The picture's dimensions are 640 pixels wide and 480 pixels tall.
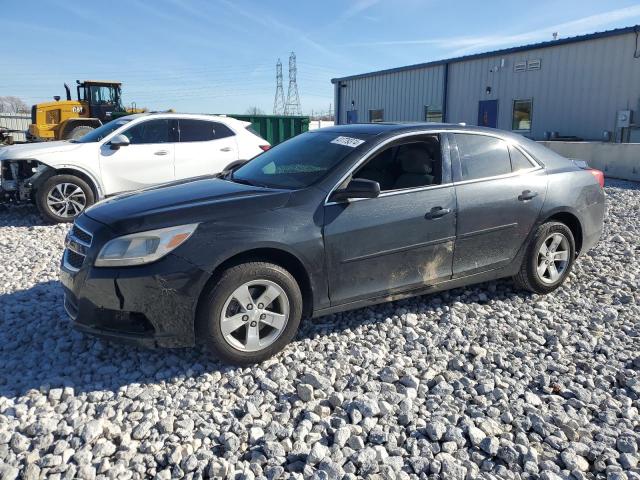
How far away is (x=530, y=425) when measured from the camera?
285 cm

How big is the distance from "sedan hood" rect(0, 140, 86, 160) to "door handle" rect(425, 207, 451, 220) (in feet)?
20.1

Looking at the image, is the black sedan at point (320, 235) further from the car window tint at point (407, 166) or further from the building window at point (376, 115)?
the building window at point (376, 115)

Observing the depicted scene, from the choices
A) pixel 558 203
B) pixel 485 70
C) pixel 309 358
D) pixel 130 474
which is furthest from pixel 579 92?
pixel 130 474

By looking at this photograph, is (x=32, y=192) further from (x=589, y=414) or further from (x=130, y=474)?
(x=589, y=414)

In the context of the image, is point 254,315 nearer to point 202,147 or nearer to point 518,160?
point 518,160

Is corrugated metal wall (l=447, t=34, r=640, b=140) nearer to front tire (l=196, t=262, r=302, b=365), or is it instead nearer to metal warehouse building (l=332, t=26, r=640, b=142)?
metal warehouse building (l=332, t=26, r=640, b=142)

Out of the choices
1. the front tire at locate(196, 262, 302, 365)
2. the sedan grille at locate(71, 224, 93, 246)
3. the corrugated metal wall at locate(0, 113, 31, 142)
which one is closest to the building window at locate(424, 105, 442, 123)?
the front tire at locate(196, 262, 302, 365)

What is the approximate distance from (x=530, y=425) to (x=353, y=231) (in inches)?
64.9

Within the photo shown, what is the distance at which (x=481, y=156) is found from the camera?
14.6ft

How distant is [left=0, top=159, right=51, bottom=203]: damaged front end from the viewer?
25.2 ft

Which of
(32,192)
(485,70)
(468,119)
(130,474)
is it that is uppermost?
(485,70)

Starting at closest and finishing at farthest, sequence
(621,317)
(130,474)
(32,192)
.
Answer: (130,474), (621,317), (32,192)

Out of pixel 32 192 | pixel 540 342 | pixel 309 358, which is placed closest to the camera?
pixel 309 358

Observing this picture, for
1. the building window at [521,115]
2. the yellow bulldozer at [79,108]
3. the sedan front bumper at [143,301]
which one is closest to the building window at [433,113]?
the building window at [521,115]
